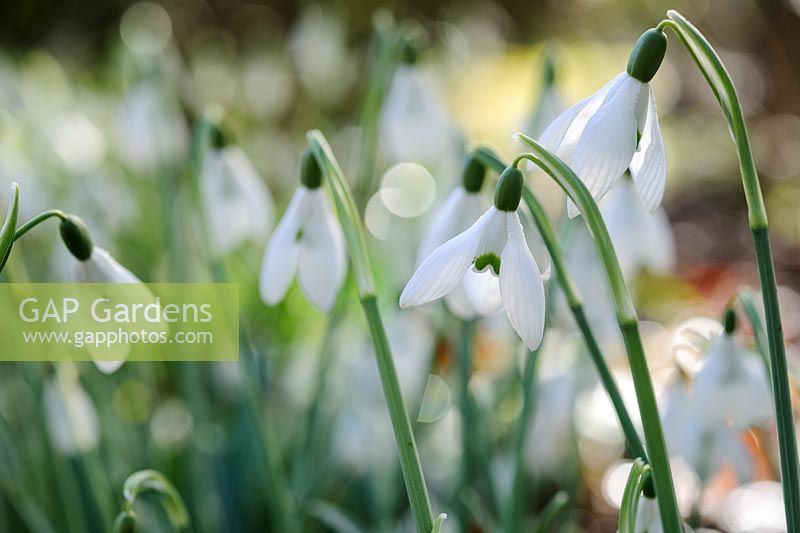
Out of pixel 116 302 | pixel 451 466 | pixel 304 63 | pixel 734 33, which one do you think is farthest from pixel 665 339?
pixel 734 33

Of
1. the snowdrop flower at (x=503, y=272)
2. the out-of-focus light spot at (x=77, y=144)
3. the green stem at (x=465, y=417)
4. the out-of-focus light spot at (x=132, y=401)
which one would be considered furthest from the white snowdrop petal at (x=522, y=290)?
the out-of-focus light spot at (x=77, y=144)

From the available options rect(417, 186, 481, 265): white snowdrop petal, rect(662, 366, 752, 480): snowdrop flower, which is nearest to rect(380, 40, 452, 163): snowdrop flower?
rect(417, 186, 481, 265): white snowdrop petal

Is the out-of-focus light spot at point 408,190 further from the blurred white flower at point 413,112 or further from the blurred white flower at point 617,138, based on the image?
the blurred white flower at point 617,138

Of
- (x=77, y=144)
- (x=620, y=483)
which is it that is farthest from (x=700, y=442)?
(x=77, y=144)

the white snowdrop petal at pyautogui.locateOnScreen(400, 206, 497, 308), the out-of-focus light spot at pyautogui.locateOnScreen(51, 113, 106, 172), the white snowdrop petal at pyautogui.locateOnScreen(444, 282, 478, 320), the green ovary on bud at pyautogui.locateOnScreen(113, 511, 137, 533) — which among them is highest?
the out-of-focus light spot at pyautogui.locateOnScreen(51, 113, 106, 172)

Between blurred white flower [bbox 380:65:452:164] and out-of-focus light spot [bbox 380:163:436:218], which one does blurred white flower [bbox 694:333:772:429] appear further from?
out-of-focus light spot [bbox 380:163:436:218]

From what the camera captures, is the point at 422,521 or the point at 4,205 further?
the point at 4,205

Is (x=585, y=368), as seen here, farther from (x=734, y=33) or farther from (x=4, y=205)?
(x=734, y=33)
